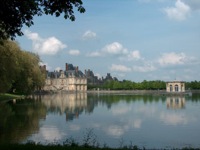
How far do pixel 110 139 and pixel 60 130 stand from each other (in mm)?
4046

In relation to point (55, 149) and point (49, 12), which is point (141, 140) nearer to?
point (55, 149)

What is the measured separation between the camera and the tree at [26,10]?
771 centimetres

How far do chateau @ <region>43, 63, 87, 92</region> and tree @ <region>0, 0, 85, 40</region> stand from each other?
134 metres

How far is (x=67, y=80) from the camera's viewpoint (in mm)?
145375

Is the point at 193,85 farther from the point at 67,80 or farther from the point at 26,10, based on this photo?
the point at 26,10

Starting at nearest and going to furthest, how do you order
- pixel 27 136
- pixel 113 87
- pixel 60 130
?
pixel 27 136 → pixel 60 130 → pixel 113 87

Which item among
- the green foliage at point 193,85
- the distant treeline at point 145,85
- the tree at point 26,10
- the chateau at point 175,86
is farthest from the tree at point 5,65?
the green foliage at point 193,85

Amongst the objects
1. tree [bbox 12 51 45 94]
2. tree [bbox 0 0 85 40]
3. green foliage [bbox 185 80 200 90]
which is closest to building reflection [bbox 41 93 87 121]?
tree [bbox 12 51 45 94]

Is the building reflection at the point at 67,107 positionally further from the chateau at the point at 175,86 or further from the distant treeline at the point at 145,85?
the distant treeline at the point at 145,85

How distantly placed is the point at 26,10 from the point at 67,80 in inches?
5425

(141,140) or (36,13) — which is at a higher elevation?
(36,13)

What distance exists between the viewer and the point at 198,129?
19.9 m

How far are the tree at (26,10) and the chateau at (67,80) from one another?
133720 millimetres

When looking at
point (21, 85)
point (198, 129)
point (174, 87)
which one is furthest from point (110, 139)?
point (174, 87)
